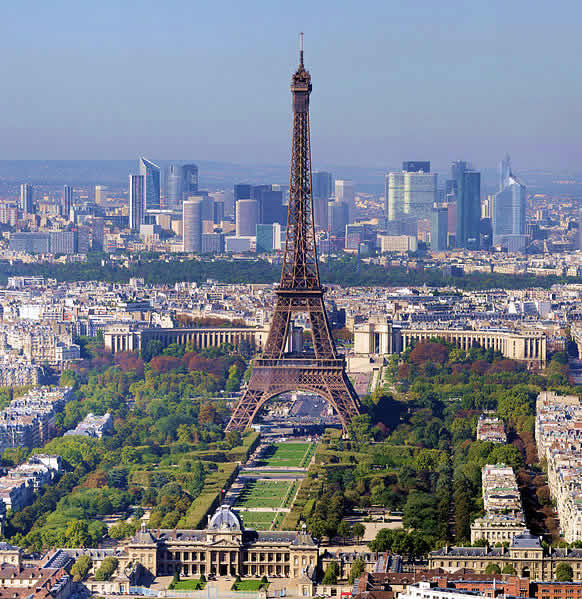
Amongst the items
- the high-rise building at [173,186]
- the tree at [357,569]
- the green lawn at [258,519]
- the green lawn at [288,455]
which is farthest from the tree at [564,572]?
the high-rise building at [173,186]

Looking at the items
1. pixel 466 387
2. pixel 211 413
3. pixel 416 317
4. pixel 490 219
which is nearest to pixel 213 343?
pixel 416 317

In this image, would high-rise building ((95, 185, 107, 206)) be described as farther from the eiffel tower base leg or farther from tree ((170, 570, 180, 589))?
tree ((170, 570, 180, 589))

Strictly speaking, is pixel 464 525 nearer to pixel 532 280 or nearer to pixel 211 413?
pixel 211 413

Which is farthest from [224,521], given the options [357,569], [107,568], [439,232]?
[439,232]

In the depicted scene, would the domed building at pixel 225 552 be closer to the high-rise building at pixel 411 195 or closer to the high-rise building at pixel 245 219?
the high-rise building at pixel 245 219

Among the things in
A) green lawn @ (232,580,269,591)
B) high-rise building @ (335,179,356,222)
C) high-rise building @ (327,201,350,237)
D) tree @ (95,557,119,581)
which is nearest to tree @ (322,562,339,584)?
green lawn @ (232,580,269,591)

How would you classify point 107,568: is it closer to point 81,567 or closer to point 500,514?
point 81,567

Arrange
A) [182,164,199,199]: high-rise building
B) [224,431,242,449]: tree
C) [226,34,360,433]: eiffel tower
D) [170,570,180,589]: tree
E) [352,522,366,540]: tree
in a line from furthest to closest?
[182,164,199,199]: high-rise building → [226,34,360,433]: eiffel tower → [224,431,242,449]: tree → [352,522,366,540]: tree → [170,570,180,589]: tree
